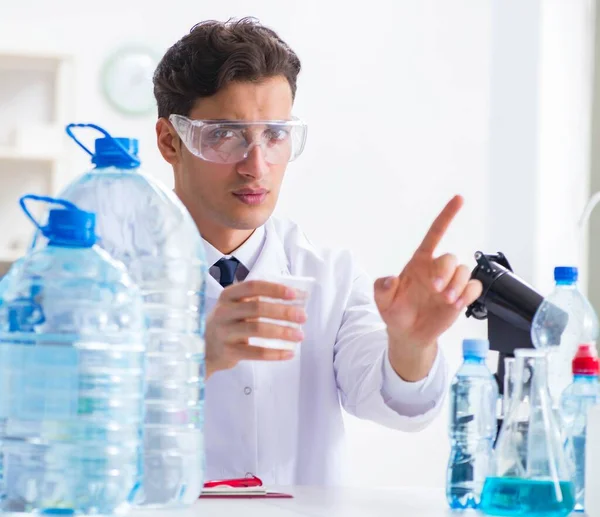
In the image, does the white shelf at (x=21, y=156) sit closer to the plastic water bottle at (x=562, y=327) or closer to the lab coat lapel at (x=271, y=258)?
the lab coat lapel at (x=271, y=258)

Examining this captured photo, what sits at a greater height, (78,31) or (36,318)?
(78,31)

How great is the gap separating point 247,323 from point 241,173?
632mm

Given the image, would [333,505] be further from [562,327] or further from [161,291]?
[562,327]

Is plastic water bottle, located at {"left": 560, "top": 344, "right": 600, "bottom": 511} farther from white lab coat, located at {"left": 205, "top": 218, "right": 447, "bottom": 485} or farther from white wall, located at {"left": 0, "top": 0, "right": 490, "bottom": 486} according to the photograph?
white wall, located at {"left": 0, "top": 0, "right": 490, "bottom": 486}

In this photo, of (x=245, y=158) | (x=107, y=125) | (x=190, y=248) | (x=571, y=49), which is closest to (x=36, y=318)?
(x=190, y=248)

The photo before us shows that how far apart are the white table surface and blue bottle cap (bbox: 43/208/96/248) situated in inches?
13.6

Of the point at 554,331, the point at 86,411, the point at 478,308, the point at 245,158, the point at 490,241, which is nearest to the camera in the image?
the point at 86,411

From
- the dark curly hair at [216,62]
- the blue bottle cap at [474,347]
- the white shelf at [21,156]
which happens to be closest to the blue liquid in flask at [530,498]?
the blue bottle cap at [474,347]

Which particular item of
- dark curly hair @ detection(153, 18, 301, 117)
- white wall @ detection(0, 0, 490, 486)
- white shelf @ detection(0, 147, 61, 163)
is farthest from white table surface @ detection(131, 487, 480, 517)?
white wall @ detection(0, 0, 490, 486)

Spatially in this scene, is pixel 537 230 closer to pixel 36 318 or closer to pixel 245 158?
pixel 245 158

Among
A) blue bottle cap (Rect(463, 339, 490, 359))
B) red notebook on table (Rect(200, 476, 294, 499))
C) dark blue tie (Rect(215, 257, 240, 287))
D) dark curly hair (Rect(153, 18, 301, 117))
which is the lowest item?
red notebook on table (Rect(200, 476, 294, 499))

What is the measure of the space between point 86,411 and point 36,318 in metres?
0.12

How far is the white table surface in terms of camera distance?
130 centimetres

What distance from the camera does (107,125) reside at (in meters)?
4.12
